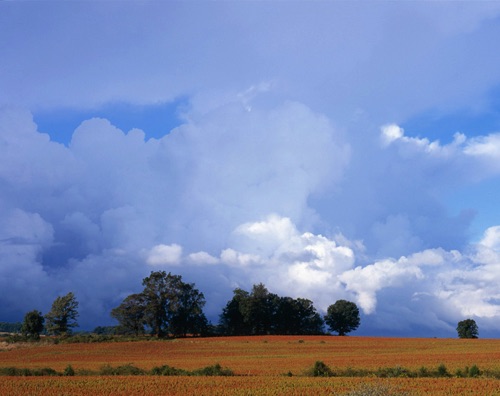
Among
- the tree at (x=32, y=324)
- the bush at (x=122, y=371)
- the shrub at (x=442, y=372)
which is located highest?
the tree at (x=32, y=324)

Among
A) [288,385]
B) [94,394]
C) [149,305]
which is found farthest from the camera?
[149,305]

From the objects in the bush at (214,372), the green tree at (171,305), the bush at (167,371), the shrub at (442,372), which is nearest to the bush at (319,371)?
the bush at (214,372)

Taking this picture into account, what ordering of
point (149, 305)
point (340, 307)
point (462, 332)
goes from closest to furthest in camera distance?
point (149, 305) < point (462, 332) < point (340, 307)

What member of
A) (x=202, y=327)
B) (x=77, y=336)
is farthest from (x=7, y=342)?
(x=202, y=327)

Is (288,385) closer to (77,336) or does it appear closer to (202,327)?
(77,336)

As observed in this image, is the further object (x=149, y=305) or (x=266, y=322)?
(x=266, y=322)

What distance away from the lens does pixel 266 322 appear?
459 ft

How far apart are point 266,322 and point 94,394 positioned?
4291 inches

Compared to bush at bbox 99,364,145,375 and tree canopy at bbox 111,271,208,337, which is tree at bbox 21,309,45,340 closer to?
tree canopy at bbox 111,271,208,337

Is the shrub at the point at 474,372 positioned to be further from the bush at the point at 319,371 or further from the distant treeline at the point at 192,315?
the distant treeline at the point at 192,315

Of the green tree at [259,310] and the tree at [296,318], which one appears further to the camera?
the tree at [296,318]

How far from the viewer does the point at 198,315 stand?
5089 inches

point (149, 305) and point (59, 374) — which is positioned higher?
point (149, 305)

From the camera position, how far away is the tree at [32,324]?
419 feet
